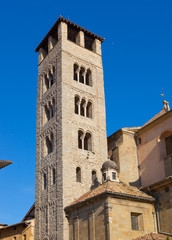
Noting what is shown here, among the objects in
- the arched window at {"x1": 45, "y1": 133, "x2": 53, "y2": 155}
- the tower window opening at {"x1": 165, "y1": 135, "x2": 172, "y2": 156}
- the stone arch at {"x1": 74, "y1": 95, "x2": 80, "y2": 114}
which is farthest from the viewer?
the stone arch at {"x1": 74, "y1": 95, "x2": 80, "y2": 114}

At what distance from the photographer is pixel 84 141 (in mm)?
29000

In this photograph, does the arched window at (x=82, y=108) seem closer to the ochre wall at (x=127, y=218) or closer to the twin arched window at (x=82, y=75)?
the twin arched window at (x=82, y=75)

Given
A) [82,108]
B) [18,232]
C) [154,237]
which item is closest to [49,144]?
[82,108]

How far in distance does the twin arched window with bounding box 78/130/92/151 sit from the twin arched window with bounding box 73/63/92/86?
4901 millimetres

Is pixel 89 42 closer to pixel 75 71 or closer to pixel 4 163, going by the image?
pixel 75 71

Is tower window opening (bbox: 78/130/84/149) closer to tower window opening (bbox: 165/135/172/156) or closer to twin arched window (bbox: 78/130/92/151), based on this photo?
twin arched window (bbox: 78/130/92/151)

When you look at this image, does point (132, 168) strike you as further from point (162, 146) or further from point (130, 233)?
point (130, 233)

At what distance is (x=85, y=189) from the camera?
25594 mm

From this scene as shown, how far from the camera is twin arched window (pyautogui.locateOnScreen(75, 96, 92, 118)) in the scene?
2902cm

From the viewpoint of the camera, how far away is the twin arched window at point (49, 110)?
29.4 m

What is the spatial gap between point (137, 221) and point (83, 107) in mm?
11175

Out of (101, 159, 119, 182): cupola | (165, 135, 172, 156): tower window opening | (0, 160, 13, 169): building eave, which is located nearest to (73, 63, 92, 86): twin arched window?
(165, 135, 172, 156): tower window opening

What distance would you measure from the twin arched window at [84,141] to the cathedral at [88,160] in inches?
1.5

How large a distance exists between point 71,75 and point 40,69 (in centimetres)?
512
